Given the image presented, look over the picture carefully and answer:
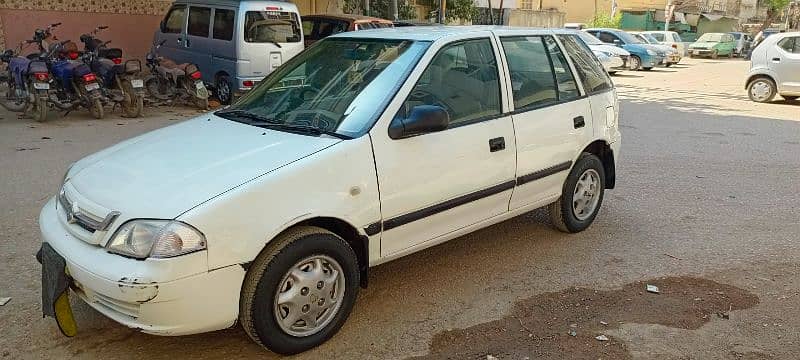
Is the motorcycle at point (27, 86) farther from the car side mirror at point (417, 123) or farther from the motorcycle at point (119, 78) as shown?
the car side mirror at point (417, 123)

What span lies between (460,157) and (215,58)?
8472 millimetres

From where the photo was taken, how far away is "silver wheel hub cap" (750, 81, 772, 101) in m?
14.0

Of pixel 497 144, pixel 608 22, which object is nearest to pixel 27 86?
pixel 497 144

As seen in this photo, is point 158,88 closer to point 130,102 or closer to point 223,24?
point 130,102

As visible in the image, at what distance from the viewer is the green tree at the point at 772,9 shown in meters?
48.7

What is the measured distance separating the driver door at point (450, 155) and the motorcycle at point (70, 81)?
7.24m

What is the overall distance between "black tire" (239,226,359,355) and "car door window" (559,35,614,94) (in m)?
2.55

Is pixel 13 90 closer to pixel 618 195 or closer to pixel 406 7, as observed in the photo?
pixel 618 195

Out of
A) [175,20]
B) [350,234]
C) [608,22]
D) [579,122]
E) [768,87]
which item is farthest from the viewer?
[608,22]

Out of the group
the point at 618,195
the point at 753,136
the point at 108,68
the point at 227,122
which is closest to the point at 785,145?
the point at 753,136

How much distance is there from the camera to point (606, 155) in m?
5.04

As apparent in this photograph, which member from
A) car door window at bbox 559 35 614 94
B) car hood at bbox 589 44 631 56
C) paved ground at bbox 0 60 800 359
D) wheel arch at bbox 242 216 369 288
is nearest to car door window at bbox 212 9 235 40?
paved ground at bbox 0 60 800 359

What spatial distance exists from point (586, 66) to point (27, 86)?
8.24m

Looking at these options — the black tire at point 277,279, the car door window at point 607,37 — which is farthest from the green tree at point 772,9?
the black tire at point 277,279
